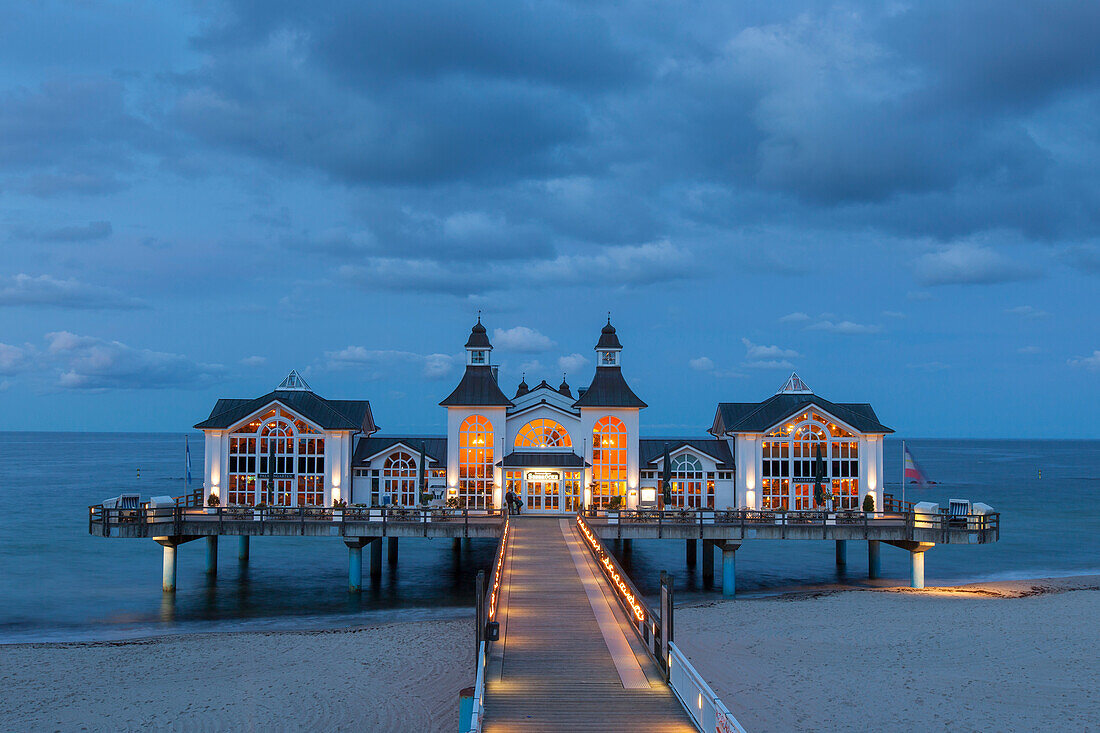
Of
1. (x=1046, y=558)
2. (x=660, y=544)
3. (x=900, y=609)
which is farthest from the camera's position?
(x=660, y=544)

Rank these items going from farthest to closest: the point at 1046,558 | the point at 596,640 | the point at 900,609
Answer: the point at 1046,558
the point at 900,609
the point at 596,640

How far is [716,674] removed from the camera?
811 inches

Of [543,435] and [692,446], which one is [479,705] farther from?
[692,446]

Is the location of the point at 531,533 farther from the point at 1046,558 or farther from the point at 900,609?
the point at 1046,558

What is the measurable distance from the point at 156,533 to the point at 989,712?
92.7ft

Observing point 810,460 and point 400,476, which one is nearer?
point 810,460

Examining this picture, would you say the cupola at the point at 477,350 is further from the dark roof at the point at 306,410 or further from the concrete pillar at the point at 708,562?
the concrete pillar at the point at 708,562

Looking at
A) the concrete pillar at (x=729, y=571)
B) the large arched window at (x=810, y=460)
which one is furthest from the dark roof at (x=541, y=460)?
the large arched window at (x=810, y=460)

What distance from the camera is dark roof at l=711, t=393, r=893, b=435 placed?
38.5m

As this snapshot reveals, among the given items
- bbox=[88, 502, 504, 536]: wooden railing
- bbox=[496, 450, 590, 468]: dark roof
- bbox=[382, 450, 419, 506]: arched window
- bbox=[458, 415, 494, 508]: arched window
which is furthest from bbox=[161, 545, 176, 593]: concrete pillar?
bbox=[496, 450, 590, 468]: dark roof

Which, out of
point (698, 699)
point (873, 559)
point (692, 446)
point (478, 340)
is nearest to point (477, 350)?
point (478, 340)

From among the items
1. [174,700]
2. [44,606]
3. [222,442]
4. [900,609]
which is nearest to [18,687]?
[174,700]

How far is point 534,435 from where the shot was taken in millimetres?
40062

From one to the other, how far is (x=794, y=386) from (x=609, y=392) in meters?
9.32
